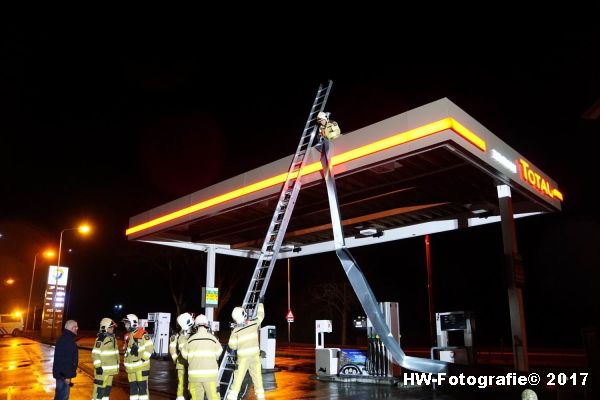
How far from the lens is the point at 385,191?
12500 millimetres

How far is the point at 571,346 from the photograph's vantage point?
32531mm

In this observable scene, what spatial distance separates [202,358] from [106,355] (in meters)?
2.63

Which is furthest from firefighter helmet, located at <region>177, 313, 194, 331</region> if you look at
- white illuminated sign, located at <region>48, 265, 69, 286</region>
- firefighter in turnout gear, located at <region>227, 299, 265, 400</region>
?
white illuminated sign, located at <region>48, 265, 69, 286</region>

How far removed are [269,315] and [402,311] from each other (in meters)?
13.3

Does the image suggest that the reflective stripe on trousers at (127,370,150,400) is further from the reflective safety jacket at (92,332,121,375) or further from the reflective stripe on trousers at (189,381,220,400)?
the reflective stripe on trousers at (189,381,220,400)

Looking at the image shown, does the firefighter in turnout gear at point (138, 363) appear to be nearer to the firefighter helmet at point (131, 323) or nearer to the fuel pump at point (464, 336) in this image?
the firefighter helmet at point (131, 323)

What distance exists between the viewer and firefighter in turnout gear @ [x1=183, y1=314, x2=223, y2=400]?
704 centimetres

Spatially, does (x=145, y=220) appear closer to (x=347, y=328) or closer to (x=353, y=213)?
(x=353, y=213)

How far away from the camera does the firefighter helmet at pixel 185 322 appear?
8562mm

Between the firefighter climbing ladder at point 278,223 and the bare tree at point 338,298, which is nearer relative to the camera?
the firefighter climbing ladder at point 278,223

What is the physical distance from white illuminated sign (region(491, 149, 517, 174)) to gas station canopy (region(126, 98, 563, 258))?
24 mm

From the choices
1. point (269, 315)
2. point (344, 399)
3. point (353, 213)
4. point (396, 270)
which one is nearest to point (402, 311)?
point (396, 270)

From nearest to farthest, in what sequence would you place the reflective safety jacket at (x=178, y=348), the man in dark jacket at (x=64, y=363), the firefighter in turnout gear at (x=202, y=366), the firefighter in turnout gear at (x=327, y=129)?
1. the firefighter in turnout gear at (x=202, y=366)
2. the man in dark jacket at (x=64, y=363)
3. the reflective safety jacket at (x=178, y=348)
4. the firefighter in turnout gear at (x=327, y=129)

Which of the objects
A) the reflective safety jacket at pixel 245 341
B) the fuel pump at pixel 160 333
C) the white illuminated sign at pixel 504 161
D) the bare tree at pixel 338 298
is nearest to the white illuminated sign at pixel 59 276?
the bare tree at pixel 338 298
